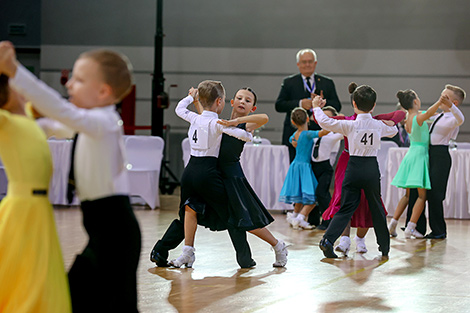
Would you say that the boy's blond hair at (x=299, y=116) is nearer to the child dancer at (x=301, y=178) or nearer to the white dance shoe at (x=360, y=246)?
the child dancer at (x=301, y=178)

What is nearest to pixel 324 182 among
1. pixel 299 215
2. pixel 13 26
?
pixel 299 215

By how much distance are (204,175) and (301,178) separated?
2868 millimetres

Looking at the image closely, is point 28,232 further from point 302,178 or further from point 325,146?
point 325,146

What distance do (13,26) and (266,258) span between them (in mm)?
9377

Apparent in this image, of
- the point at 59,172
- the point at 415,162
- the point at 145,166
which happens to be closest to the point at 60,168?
the point at 59,172

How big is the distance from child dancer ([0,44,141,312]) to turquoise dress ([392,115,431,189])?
188 inches

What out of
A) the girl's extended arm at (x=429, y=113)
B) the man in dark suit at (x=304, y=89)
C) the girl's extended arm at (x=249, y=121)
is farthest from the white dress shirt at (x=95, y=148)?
the man in dark suit at (x=304, y=89)

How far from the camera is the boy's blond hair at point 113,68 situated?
6.94 feet

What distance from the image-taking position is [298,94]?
25.5 feet

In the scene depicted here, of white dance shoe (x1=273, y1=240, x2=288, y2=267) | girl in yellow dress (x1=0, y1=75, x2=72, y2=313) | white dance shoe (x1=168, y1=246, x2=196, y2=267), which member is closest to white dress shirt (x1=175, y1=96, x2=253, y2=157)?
white dance shoe (x1=168, y1=246, x2=196, y2=267)

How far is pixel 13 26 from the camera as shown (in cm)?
1279

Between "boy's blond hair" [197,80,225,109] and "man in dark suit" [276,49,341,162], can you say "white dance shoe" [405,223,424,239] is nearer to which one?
"man in dark suit" [276,49,341,162]

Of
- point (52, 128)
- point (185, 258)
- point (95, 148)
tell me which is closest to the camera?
point (95, 148)

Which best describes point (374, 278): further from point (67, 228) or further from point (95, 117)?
point (67, 228)
